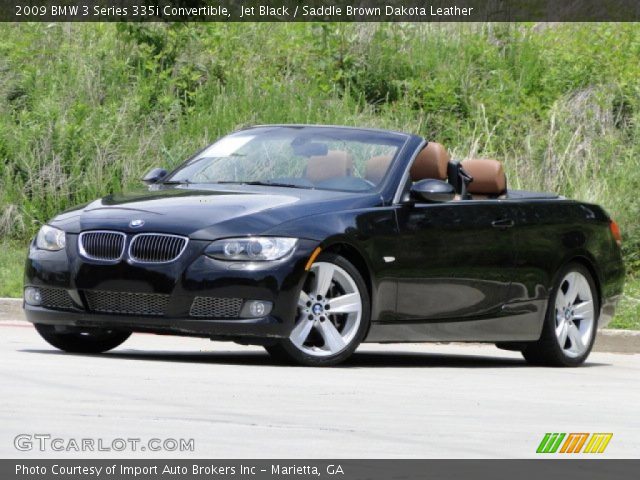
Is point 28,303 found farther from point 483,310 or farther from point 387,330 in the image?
point 483,310

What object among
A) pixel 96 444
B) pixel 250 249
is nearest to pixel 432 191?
pixel 250 249

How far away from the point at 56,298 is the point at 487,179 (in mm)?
3578

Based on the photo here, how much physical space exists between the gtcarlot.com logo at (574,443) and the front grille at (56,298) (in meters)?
4.03

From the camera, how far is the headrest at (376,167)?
1206 centimetres

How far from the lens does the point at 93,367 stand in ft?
35.0

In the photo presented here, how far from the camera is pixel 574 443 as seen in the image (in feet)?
25.9

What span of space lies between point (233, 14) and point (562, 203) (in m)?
14.0

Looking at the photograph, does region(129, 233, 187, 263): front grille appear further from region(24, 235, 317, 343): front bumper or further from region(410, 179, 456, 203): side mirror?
region(410, 179, 456, 203): side mirror

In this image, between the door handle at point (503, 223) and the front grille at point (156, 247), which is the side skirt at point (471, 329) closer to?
the door handle at point (503, 223)

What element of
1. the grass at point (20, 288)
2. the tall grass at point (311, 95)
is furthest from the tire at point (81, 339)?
the tall grass at point (311, 95)

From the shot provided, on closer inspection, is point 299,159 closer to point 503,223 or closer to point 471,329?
point 503,223

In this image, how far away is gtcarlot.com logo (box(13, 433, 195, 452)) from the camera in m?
6.93

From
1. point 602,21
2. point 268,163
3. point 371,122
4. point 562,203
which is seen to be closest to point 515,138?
point 371,122

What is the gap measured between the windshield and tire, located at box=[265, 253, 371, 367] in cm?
83
